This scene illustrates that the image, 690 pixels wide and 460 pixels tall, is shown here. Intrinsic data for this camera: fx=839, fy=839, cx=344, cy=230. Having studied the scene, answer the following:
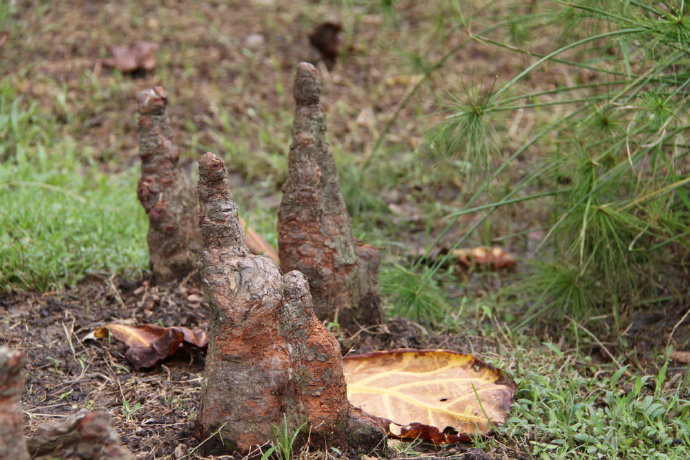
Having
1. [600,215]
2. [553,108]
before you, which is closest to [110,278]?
[600,215]

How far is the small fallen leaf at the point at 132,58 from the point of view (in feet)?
18.7

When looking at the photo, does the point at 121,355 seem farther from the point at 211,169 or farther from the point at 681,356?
the point at 681,356

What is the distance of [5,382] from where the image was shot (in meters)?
1.59

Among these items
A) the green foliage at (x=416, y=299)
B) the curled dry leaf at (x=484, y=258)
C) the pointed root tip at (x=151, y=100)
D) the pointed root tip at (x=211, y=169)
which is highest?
the pointed root tip at (x=211, y=169)

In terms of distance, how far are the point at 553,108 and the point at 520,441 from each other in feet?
11.5

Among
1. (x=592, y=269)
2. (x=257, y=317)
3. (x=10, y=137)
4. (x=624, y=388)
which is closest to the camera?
(x=257, y=317)

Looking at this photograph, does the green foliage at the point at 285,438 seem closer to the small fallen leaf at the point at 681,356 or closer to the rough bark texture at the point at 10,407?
the rough bark texture at the point at 10,407

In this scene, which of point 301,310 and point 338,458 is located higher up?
point 301,310

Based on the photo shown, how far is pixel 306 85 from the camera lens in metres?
2.77

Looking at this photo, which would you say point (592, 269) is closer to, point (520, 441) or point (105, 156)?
point (520, 441)

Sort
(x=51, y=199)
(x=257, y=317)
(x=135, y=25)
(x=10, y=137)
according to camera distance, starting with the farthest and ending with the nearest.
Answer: (x=135, y=25) → (x=10, y=137) → (x=51, y=199) → (x=257, y=317)

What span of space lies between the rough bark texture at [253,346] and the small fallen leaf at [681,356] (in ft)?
4.87

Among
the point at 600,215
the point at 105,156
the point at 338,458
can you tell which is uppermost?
the point at 600,215

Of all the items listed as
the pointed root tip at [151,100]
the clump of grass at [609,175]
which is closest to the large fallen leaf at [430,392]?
the clump of grass at [609,175]
